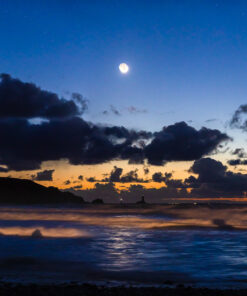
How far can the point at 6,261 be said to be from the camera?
60.2 ft

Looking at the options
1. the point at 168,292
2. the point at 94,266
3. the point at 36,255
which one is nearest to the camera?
the point at 168,292

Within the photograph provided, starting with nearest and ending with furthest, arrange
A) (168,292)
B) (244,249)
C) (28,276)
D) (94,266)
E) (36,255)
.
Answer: (168,292) → (28,276) → (94,266) → (36,255) → (244,249)

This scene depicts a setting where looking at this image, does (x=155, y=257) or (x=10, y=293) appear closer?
(x=10, y=293)

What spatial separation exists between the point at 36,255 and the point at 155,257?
6778mm

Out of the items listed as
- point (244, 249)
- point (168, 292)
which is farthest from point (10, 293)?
point (244, 249)

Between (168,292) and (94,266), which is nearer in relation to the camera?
(168,292)

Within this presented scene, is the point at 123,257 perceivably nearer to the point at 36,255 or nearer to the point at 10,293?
the point at 36,255

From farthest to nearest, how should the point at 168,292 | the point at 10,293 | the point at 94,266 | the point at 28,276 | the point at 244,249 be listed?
the point at 244,249 < the point at 94,266 < the point at 28,276 < the point at 168,292 < the point at 10,293

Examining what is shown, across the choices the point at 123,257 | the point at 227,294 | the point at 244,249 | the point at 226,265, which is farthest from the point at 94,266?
the point at 244,249

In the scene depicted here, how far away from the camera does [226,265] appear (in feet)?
59.5

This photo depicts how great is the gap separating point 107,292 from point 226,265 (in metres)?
9.13

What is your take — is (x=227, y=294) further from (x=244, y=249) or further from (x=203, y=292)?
(x=244, y=249)

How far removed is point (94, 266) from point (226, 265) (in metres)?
6.54

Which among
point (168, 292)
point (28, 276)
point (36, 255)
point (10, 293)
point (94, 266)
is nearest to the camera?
point (10, 293)
